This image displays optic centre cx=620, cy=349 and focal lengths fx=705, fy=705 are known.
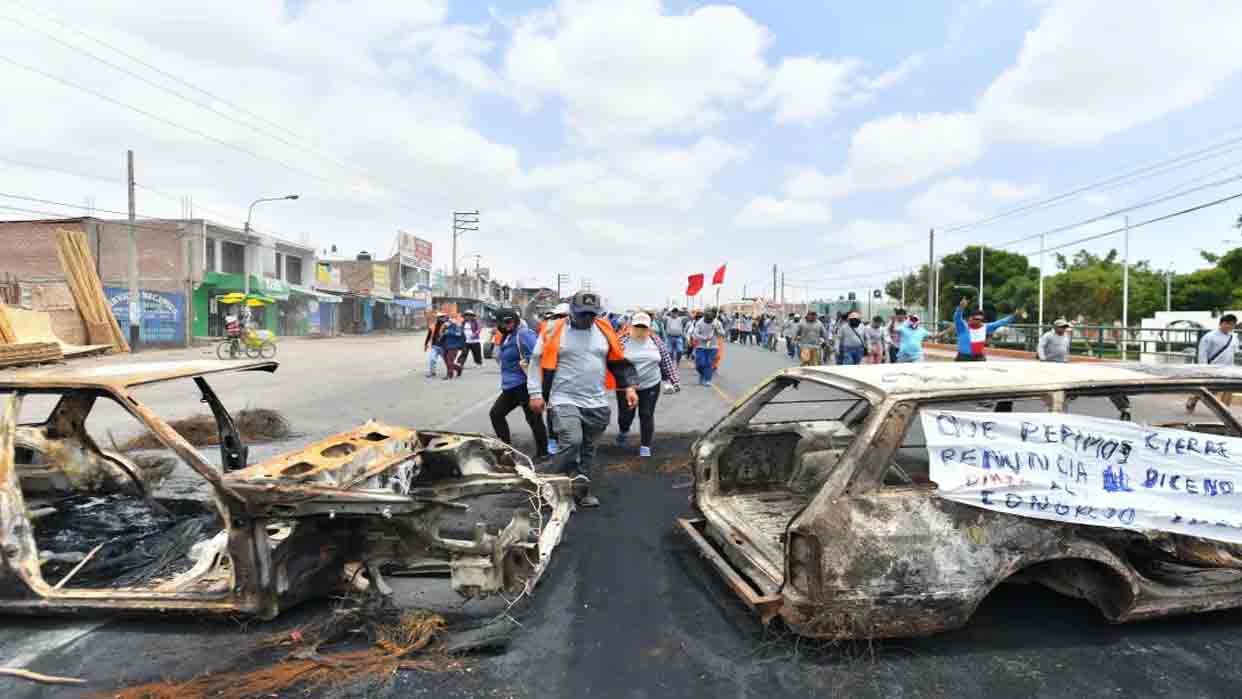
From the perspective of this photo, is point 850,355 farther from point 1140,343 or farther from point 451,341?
point 451,341

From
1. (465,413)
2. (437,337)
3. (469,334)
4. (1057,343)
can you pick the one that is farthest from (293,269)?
(1057,343)

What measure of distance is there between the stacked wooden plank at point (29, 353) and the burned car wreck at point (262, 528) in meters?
0.28

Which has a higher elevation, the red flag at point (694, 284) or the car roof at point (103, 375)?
the red flag at point (694, 284)

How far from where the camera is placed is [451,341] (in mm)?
15898

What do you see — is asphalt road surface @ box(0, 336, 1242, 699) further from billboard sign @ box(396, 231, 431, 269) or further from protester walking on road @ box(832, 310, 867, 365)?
billboard sign @ box(396, 231, 431, 269)

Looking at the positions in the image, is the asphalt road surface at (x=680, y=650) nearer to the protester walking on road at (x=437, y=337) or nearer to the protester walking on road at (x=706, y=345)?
the protester walking on road at (x=706, y=345)

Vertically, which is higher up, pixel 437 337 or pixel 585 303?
pixel 585 303

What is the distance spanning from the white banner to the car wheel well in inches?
9.3

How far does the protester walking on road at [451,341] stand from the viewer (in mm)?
15876

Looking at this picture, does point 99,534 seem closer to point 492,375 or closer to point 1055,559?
point 1055,559

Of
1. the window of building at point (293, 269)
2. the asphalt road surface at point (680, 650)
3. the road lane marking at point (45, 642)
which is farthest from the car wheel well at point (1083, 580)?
the window of building at point (293, 269)

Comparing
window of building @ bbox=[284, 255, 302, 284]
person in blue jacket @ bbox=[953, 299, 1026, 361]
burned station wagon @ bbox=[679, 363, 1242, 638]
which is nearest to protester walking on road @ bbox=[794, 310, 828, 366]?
person in blue jacket @ bbox=[953, 299, 1026, 361]

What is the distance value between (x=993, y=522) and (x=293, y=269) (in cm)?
5171

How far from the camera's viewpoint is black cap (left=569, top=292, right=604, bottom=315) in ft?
17.8
